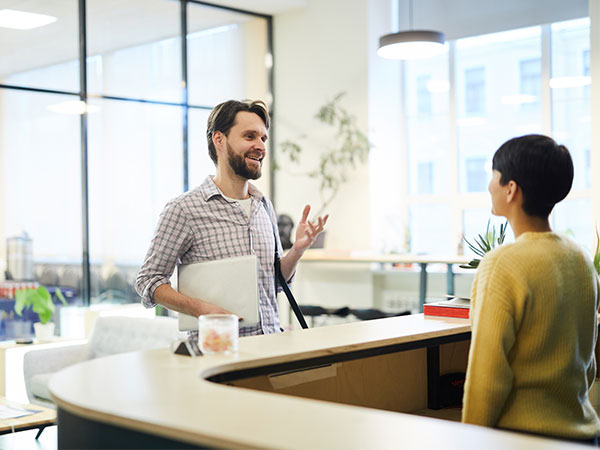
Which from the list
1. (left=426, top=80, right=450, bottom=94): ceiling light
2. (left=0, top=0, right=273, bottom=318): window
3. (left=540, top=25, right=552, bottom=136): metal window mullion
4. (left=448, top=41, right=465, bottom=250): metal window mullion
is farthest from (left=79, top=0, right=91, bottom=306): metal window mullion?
(left=540, top=25, right=552, bottom=136): metal window mullion

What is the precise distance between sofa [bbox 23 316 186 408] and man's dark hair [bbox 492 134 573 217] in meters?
3.75

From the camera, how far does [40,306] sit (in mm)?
6023

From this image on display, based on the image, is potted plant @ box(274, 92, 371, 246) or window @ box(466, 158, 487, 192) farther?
potted plant @ box(274, 92, 371, 246)

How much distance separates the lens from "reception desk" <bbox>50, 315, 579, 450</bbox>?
124 cm

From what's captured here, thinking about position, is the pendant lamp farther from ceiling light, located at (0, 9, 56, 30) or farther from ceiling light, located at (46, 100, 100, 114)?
ceiling light, located at (0, 9, 56, 30)

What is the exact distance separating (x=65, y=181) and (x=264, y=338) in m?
4.73

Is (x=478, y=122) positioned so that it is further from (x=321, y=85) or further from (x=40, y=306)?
(x=40, y=306)

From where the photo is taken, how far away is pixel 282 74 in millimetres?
8102

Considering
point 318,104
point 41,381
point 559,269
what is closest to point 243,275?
point 559,269

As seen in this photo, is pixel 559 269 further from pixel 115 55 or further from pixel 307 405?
pixel 115 55

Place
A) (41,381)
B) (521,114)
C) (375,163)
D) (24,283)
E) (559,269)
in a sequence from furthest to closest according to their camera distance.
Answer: (375,163) < (521,114) < (24,283) < (41,381) < (559,269)

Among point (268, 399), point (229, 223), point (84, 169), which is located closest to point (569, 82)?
point (84, 169)

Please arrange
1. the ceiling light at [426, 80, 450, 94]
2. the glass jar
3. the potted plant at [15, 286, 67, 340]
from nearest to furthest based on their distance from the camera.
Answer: the glass jar → the potted plant at [15, 286, 67, 340] → the ceiling light at [426, 80, 450, 94]

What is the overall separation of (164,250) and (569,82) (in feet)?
16.2
